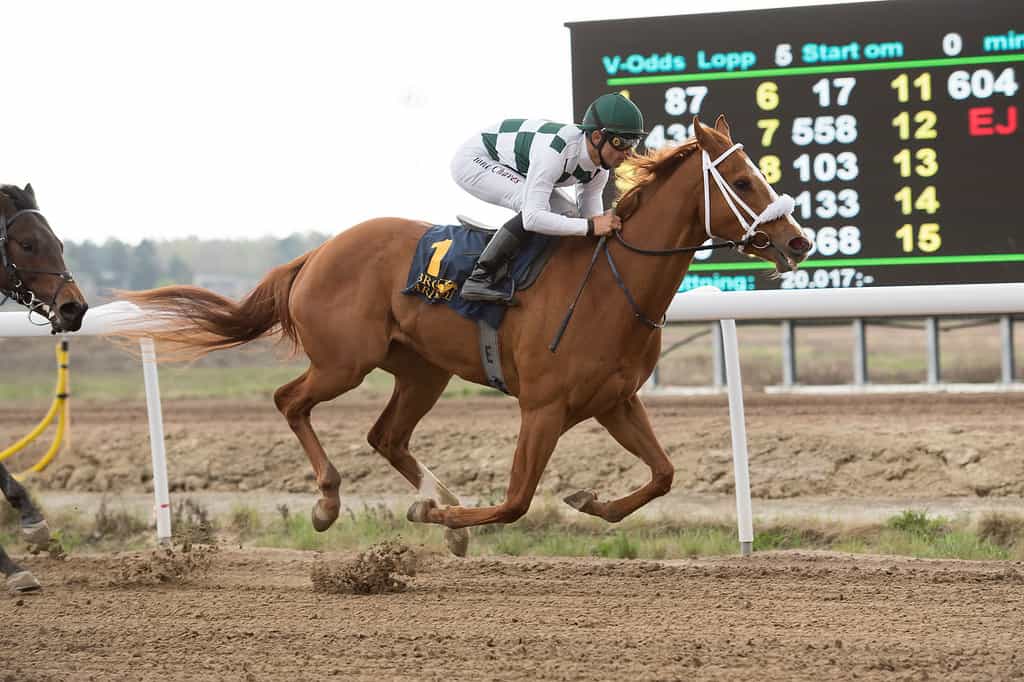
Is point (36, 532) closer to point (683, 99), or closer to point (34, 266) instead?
point (34, 266)

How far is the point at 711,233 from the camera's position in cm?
457

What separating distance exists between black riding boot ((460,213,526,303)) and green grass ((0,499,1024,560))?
1354 mm

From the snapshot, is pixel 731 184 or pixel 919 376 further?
pixel 919 376

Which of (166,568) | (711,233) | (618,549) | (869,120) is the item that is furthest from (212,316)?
(869,120)

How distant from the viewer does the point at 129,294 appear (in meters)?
5.75

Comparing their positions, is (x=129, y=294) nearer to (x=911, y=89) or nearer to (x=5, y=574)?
(x=5, y=574)

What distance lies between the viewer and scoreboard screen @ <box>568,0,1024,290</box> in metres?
7.12

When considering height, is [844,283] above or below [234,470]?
above

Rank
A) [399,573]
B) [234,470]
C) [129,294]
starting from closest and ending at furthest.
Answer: [399,573], [129,294], [234,470]

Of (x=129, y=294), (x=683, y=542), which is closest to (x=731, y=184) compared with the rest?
(x=683, y=542)

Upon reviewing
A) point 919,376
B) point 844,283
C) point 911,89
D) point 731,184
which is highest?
point 911,89

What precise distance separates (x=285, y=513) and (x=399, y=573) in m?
1.99

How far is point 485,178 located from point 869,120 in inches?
119

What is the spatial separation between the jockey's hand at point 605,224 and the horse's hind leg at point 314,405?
1214 mm
